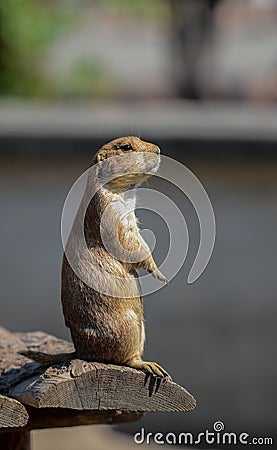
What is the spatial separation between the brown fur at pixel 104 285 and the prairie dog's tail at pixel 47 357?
0.19ft

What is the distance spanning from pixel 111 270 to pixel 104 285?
0.08 ft

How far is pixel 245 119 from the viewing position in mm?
3973

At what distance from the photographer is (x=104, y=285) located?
1.48 m

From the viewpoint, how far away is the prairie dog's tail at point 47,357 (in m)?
1.57

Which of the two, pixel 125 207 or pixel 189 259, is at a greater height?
pixel 189 259

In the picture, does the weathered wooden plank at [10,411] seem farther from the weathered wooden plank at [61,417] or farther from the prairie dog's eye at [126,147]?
the prairie dog's eye at [126,147]

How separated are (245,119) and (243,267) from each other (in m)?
0.65

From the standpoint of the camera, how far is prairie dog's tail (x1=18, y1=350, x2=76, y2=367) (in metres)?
1.57
